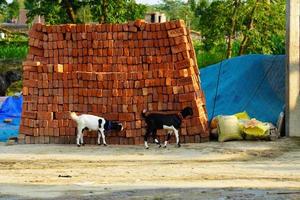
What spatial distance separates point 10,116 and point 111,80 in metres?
4.63

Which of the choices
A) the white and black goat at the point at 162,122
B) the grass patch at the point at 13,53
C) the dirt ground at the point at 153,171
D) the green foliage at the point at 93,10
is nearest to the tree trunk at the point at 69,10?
the green foliage at the point at 93,10

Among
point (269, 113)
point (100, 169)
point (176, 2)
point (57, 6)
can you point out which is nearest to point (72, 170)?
point (100, 169)

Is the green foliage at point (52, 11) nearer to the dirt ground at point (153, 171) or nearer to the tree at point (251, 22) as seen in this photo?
the tree at point (251, 22)

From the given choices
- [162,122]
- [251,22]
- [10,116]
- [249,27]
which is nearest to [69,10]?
[249,27]

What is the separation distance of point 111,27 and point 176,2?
92.6 m

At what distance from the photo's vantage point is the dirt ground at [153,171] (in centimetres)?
973

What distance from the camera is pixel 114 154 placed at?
14297 millimetres

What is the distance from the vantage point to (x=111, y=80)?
1611cm

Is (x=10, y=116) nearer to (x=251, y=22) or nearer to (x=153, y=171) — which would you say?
(x=153, y=171)

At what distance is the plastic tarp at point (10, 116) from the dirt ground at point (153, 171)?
1341mm

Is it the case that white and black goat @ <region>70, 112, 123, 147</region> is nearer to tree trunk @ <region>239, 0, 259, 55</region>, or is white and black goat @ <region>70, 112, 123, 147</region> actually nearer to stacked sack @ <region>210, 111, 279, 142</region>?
stacked sack @ <region>210, 111, 279, 142</region>

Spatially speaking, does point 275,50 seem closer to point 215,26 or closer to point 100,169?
point 215,26

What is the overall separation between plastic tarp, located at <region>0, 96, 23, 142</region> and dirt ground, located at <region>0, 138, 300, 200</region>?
1.34m

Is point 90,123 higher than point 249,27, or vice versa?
point 249,27
